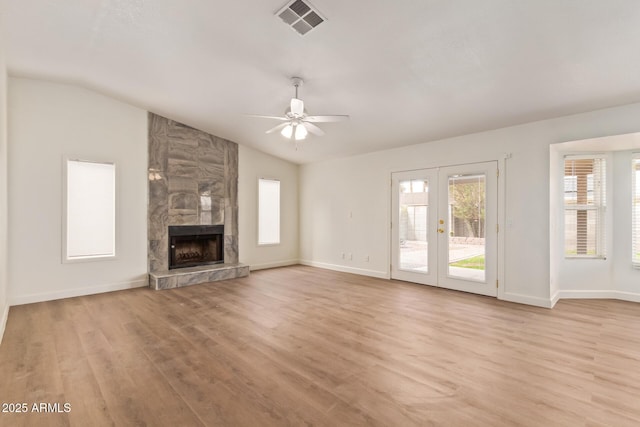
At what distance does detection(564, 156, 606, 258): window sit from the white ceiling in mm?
1293

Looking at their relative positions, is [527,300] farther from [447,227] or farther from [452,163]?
[452,163]

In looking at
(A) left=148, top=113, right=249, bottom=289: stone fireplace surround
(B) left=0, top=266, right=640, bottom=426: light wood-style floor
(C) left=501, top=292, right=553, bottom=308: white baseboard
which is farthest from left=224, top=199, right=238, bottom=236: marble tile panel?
(C) left=501, top=292, right=553, bottom=308: white baseboard

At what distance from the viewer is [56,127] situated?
15.5 ft

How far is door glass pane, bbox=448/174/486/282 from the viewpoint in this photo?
4938 millimetres

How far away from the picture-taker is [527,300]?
14.5 ft

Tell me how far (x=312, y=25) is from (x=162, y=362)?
3.37 metres

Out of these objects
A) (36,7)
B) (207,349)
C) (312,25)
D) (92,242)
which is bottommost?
(207,349)

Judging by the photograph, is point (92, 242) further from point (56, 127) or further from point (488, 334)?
point (488, 334)

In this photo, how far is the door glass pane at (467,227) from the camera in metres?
4.94

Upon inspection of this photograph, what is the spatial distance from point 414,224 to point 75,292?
19.6 ft

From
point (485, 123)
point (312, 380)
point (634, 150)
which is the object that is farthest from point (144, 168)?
point (634, 150)

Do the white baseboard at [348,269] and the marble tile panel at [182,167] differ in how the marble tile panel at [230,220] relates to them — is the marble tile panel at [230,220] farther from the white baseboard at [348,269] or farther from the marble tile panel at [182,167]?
the white baseboard at [348,269]

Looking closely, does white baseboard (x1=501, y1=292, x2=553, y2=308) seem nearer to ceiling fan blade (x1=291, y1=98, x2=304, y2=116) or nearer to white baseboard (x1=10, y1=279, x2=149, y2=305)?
ceiling fan blade (x1=291, y1=98, x2=304, y2=116)

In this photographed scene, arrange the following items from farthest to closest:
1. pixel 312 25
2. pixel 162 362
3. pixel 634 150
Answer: pixel 634 150
pixel 312 25
pixel 162 362
